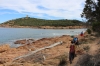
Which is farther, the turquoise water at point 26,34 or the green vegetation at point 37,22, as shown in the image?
the green vegetation at point 37,22

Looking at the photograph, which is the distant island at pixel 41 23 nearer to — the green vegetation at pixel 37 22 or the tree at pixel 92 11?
the green vegetation at pixel 37 22

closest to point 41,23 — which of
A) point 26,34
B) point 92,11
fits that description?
point 26,34

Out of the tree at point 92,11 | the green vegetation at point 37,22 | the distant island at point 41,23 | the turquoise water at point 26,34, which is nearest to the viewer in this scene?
the tree at point 92,11

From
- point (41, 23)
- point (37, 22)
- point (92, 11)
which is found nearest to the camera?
point (92, 11)

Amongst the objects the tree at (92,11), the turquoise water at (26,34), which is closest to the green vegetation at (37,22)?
the turquoise water at (26,34)

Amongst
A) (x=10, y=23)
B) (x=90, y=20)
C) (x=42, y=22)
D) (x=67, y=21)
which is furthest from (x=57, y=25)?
(x=90, y=20)

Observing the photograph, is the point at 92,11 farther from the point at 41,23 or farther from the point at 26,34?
the point at 41,23

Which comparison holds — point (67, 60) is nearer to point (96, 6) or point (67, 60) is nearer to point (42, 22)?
point (96, 6)

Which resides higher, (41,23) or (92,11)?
(92,11)

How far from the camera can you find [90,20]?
25.0 m

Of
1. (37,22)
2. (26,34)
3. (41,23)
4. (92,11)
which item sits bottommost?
(26,34)

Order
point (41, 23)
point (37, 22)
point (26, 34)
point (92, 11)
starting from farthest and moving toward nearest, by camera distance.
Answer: point (37, 22) < point (41, 23) < point (26, 34) < point (92, 11)

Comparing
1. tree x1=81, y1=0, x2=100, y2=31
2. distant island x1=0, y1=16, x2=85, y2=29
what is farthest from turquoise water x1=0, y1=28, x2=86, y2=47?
distant island x1=0, y1=16, x2=85, y2=29

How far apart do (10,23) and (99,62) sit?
164507mm
